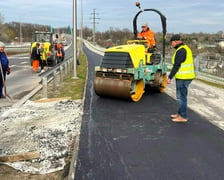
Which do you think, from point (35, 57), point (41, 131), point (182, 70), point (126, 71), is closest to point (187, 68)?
point (182, 70)

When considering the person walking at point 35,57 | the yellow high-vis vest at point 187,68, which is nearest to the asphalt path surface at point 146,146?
the yellow high-vis vest at point 187,68

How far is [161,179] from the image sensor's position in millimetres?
3729

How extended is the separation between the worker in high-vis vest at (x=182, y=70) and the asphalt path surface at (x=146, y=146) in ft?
1.69

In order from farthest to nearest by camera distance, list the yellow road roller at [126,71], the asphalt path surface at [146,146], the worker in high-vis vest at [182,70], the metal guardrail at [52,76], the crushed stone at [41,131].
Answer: the metal guardrail at [52,76], the yellow road roller at [126,71], the worker in high-vis vest at [182,70], the crushed stone at [41,131], the asphalt path surface at [146,146]

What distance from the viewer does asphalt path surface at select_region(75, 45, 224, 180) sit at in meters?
3.92

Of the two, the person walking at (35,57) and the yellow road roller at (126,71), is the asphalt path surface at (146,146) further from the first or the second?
the person walking at (35,57)

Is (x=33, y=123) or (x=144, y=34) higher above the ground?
(x=144, y=34)

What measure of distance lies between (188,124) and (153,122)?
82 cm

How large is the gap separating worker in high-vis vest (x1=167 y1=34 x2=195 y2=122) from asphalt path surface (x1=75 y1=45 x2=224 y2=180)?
1.69 ft

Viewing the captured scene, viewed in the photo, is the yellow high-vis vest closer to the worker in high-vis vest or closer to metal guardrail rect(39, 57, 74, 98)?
the worker in high-vis vest

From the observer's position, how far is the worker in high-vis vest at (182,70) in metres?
6.28

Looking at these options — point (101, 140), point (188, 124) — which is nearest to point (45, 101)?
point (101, 140)

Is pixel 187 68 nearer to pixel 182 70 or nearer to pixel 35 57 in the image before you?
pixel 182 70

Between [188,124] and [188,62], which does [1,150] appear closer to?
[188,124]
